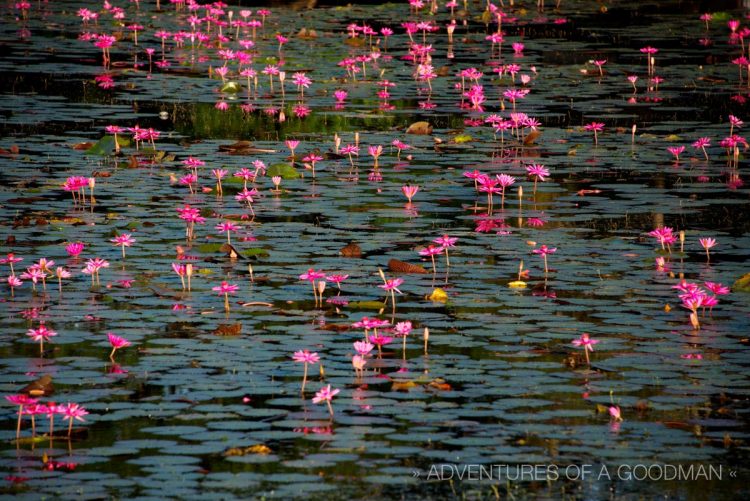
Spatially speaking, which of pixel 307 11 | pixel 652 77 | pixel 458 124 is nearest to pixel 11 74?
pixel 458 124

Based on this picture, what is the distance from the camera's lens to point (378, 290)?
7105 millimetres

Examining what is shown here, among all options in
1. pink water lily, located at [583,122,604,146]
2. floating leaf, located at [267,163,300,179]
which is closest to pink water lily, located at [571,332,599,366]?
floating leaf, located at [267,163,300,179]

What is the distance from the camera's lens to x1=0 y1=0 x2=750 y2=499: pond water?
190 inches

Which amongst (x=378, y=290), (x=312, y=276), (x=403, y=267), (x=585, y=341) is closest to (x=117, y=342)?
(x=312, y=276)

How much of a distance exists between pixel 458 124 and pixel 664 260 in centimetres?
522

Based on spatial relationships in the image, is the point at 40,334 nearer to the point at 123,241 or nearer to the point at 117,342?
the point at 117,342

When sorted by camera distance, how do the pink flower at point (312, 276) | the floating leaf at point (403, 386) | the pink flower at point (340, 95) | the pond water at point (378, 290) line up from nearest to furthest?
1. the pond water at point (378, 290)
2. the floating leaf at point (403, 386)
3. the pink flower at point (312, 276)
4. the pink flower at point (340, 95)

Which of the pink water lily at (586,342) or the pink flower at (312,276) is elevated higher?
the pink flower at (312,276)

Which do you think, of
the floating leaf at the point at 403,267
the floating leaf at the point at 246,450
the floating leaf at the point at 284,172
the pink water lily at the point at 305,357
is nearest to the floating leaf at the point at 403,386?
Result: the pink water lily at the point at 305,357

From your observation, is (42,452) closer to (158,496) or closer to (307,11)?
(158,496)

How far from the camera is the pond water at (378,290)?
4.84 meters

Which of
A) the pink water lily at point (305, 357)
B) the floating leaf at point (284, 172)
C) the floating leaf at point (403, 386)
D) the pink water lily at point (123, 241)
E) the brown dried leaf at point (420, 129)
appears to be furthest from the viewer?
the brown dried leaf at point (420, 129)

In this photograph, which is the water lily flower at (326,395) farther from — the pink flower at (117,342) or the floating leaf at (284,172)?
the floating leaf at (284,172)

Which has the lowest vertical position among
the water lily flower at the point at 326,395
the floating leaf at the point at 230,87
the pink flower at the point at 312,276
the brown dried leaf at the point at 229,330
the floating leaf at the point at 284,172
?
the brown dried leaf at the point at 229,330
